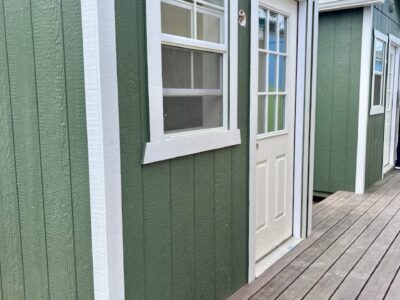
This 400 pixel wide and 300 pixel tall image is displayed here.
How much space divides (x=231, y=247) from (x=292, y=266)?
695mm

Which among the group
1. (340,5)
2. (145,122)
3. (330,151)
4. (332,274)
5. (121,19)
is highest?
(340,5)

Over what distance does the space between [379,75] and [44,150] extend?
4803 mm

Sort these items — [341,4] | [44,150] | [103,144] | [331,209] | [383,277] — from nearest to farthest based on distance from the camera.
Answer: [103,144], [44,150], [383,277], [331,209], [341,4]

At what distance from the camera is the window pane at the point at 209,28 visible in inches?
80.0

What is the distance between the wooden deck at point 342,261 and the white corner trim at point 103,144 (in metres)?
1.10

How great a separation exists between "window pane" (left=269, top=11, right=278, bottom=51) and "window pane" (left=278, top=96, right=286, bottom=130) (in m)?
0.41

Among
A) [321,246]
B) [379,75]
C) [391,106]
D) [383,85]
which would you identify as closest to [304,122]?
[321,246]

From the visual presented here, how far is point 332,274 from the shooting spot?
2758mm

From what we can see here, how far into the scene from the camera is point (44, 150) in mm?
1752

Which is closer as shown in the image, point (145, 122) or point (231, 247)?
point (145, 122)

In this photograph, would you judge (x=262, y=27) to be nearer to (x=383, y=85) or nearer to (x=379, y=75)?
(x=379, y=75)

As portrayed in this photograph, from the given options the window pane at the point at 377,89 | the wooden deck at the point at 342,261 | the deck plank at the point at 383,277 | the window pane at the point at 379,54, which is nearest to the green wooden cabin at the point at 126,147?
the wooden deck at the point at 342,261

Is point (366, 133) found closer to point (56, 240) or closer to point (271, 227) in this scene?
point (271, 227)

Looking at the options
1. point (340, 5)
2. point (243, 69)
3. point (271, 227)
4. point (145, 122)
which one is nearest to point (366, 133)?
point (340, 5)
